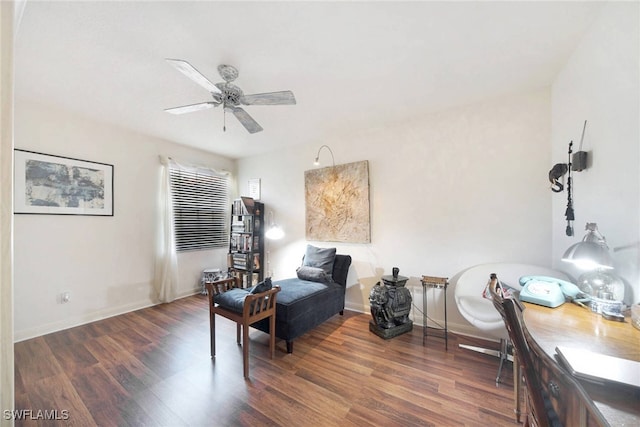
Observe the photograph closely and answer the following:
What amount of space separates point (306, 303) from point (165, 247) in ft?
8.58

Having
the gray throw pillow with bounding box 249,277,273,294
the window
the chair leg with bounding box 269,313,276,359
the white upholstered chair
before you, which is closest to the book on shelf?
the window

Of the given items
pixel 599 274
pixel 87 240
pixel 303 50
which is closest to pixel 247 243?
pixel 87 240

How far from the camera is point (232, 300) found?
6.75 ft

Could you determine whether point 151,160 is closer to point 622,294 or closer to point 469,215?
point 469,215

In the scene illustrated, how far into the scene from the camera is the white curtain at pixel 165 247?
11.8ft

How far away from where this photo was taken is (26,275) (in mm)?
2527

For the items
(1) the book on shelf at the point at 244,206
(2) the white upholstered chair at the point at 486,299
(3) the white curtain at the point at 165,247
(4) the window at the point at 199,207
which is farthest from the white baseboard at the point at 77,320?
(2) the white upholstered chair at the point at 486,299

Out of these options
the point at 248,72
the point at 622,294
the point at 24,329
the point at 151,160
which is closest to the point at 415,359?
the point at 622,294

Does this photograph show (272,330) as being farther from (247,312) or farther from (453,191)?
(453,191)

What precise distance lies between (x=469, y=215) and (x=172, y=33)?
A: 10.3 feet

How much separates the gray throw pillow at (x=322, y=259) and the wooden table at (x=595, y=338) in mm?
2013

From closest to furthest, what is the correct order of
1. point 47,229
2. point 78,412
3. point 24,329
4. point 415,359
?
point 78,412, point 415,359, point 24,329, point 47,229

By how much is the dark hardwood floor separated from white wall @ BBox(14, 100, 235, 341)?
15.3 inches

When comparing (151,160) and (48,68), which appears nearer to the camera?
(48,68)
